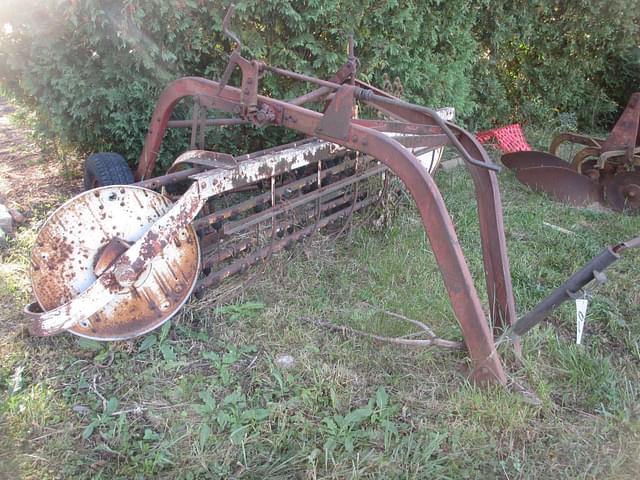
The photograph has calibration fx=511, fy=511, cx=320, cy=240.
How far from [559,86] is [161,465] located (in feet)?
21.6

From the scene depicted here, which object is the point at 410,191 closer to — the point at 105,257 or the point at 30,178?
the point at 105,257

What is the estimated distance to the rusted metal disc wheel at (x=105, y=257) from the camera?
2.10m

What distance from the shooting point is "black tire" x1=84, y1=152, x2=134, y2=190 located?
3.05m

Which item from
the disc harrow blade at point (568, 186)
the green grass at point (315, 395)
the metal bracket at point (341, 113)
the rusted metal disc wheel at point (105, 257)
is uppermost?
the metal bracket at point (341, 113)

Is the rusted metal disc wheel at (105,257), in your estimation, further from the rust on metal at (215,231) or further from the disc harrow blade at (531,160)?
the disc harrow blade at (531,160)

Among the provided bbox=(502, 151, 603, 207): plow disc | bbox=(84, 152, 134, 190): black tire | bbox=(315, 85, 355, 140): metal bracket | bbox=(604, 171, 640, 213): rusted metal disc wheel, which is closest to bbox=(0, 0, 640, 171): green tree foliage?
bbox=(84, 152, 134, 190): black tire

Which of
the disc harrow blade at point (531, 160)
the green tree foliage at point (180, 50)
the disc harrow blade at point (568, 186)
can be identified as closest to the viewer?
the green tree foliage at point (180, 50)

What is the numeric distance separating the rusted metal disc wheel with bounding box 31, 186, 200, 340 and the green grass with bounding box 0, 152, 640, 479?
159 millimetres

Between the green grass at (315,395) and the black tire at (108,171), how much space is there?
0.70 m

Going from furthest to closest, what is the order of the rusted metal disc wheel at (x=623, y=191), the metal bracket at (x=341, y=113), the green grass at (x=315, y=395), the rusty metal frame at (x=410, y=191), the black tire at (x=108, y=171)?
the rusted metal disc wheel at (x=623, y=191), the black tire at (x=108, y=171), the metal bracket at (x=341, y=113), the rusty metal frame at (x=410, y=191), the green grass at (x=315, y=395)

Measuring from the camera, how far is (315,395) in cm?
203

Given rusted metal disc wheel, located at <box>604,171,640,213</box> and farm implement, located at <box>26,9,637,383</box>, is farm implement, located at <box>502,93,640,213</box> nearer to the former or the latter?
rusted metal disc wheel, located at <box>604,171,640,213</box>

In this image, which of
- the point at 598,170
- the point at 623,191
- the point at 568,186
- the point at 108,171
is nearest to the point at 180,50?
the point at 108,171

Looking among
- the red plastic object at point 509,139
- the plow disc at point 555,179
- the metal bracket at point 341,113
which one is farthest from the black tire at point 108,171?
the red plastic object at point 509,139
